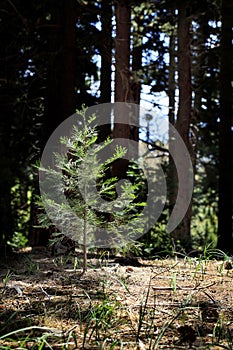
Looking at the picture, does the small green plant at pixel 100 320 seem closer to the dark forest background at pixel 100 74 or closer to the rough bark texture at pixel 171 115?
the dark forest background at pixel 100 74

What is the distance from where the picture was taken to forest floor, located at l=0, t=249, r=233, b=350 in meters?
2.40

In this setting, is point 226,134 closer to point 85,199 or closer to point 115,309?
point 85,199

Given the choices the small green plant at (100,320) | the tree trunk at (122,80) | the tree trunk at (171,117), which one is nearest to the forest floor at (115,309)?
the small green plant at (100,320)

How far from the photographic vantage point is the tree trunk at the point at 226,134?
8.67 m

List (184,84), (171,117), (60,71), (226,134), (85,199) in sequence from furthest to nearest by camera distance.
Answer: (171,117) < (184,84) < (226,134) < (60,71) < (85,199)

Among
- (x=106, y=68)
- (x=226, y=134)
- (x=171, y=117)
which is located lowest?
(x=226, y=134)

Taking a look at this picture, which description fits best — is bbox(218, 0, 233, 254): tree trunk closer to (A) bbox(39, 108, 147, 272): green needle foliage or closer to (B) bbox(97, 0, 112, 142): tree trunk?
(B) bbox(97, 0, 112, 142): tree trunk

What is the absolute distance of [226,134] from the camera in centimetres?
873

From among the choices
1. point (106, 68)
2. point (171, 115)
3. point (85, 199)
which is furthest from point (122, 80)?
point (171, 115)

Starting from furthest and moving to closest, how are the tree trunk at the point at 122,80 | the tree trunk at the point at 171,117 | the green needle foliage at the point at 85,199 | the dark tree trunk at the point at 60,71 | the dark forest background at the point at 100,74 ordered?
the tree trunk at the point at 171,117, the tree trunk at the point at 122,80, the dark forest background at the point at 100,74, the dark tree trunk at the point at 60,71, the green needle foliage at the point at 85,199

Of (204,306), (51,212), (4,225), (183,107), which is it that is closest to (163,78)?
(183,107)

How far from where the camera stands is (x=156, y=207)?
33.9 feet

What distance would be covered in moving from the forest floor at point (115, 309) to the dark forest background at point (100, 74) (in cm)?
355

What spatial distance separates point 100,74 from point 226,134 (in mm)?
2803
